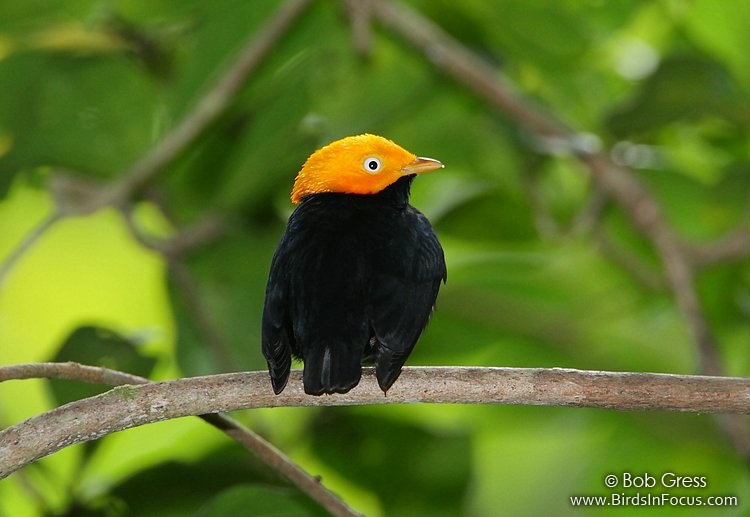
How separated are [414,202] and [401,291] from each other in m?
2.48

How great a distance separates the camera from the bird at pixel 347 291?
2477mm

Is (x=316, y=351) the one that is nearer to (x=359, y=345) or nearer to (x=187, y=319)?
(x=359, y=345)

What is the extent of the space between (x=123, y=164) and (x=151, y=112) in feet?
0.93

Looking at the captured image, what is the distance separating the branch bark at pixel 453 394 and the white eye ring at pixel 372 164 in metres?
0.83

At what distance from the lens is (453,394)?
7.72ft

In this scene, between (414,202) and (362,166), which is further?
(414,202)

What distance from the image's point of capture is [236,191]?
168 inches

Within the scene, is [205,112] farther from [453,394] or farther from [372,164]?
[453,394]

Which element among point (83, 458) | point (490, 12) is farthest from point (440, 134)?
point (83, 458)

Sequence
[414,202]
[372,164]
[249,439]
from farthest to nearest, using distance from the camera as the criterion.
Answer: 1. [414,202]
2. [372,164]
3. [249,439]

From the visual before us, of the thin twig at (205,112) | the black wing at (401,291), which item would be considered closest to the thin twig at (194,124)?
the thin twig at (205,112)

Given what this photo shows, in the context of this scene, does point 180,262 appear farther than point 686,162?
No

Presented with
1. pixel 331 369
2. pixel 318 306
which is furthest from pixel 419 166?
pixel 331 369

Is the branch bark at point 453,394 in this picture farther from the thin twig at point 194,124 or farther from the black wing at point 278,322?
the thin twig at point 194,124
